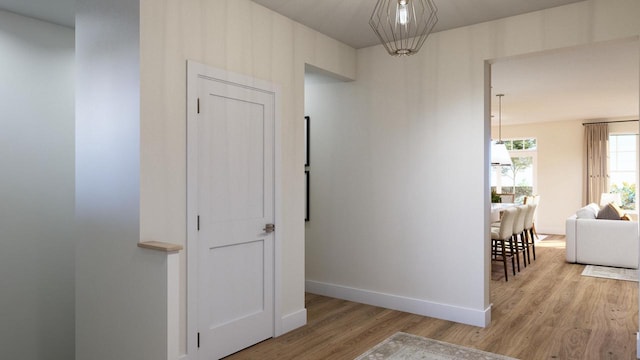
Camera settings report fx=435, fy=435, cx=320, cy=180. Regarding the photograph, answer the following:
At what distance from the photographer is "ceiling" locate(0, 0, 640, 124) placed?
132 inches

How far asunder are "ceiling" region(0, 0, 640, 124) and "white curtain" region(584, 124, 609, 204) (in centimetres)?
30

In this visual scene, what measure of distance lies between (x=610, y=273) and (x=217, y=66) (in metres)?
5.71

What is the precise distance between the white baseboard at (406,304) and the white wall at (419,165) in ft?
0.03

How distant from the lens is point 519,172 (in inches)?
400

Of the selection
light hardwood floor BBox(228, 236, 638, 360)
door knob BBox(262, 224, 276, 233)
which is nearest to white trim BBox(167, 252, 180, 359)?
light hardwood floor BBox(228, 236, 638, 360)

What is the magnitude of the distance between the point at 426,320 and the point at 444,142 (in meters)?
1.61

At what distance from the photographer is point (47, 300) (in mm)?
3711

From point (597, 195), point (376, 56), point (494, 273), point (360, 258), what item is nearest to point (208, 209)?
point (360, 258)

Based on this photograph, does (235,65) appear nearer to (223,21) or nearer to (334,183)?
(223,21)

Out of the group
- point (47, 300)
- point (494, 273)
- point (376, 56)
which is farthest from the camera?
point (494, 273)

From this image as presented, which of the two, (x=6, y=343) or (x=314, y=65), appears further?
(x=314, y=65)

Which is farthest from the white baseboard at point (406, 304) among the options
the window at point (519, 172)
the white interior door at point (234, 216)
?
the window at point (519, 172)

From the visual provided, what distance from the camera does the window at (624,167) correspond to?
887 cm

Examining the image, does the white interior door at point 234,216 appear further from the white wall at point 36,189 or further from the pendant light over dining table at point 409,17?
the white wall at point 36,189
